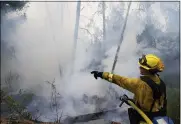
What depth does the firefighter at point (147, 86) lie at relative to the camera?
133 inches

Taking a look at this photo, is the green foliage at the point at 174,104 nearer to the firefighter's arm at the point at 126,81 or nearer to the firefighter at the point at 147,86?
the firefighter at the point at 147,86

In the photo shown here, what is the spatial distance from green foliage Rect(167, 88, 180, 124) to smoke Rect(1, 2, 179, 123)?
3.88 feet

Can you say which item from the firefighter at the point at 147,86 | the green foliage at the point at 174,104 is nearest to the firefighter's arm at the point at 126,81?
the firefighter at the point at 147,86

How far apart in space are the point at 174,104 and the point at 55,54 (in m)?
3.02

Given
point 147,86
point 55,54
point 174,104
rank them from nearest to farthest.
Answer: point 147,86 → point 55,54 → point 174,104

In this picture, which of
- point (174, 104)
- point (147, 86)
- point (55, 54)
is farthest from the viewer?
point (174, 104)

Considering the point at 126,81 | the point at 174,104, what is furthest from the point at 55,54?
the point at 126,81

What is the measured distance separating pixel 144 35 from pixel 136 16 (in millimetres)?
499

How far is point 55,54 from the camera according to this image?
7.25 m

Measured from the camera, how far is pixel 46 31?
7172 mm

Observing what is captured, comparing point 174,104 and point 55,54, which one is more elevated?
point 55,54

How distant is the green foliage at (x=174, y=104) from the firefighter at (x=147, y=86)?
4.04 metres

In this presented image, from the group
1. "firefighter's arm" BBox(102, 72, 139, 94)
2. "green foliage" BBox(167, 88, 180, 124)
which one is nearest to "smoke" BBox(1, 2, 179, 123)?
"green foliage" BBox(167, 88, 180, 124)

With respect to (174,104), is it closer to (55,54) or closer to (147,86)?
(55,54)
